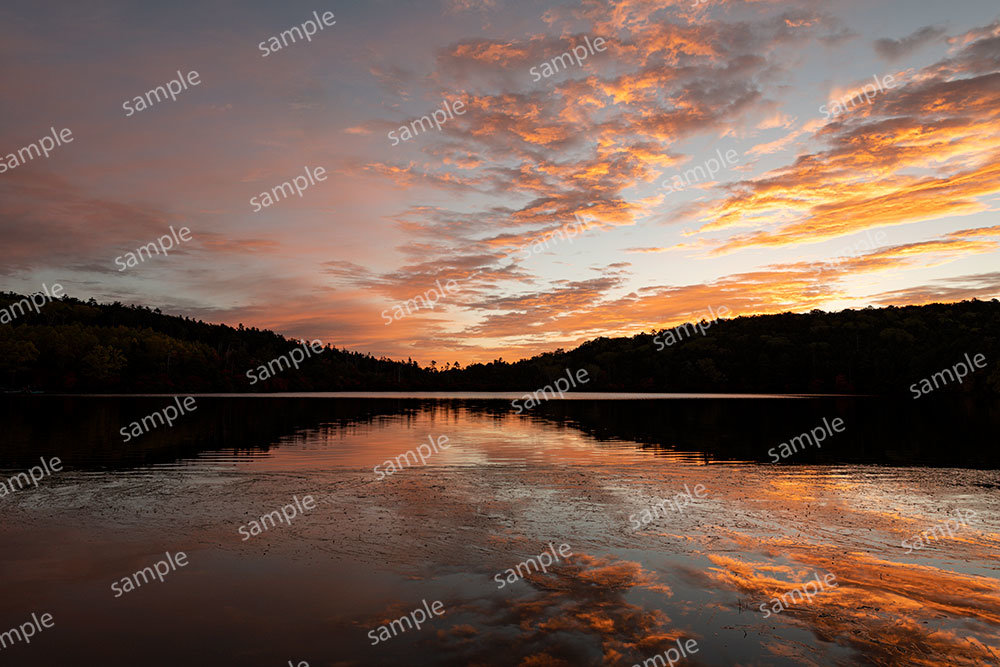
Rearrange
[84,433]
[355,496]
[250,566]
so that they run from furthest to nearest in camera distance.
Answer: [84,433] → [355,496] → [250,566]

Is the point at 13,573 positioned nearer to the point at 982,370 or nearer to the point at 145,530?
the point at 145,530

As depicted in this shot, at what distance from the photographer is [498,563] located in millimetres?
15180

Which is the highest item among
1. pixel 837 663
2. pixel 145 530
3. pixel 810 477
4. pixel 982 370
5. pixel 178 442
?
pixel 178 442

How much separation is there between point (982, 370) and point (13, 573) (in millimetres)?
198568

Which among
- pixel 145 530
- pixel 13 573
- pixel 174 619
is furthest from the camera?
pixel 145 530

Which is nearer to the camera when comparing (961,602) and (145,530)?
(961,602)

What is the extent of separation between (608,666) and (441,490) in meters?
16.3

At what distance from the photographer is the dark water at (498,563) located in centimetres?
1054

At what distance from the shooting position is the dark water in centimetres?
1054

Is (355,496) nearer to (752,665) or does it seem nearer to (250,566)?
(250,566)

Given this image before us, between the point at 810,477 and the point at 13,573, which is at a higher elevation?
the point at 13,573

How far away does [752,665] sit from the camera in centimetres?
981

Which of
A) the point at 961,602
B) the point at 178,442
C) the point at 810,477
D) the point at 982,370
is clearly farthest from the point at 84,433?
the point at 982,370

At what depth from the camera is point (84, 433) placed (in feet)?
160
